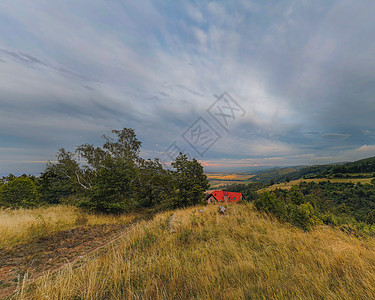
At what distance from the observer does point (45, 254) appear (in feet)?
16.8

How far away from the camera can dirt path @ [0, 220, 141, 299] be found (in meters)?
3.71

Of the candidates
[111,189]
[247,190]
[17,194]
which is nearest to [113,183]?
[111,189]

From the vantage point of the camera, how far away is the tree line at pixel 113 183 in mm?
12482

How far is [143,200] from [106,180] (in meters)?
8.24

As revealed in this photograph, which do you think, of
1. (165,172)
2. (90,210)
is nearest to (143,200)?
(165,172)

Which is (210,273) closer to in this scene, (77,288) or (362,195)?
(77,288)

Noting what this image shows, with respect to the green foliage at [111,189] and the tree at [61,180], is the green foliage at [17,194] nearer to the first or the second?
the tree at [61,180]

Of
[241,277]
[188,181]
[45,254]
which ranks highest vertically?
[188,181]

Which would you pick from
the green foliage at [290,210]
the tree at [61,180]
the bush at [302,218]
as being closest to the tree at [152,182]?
the tree at [61,180]

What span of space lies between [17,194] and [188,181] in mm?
18564

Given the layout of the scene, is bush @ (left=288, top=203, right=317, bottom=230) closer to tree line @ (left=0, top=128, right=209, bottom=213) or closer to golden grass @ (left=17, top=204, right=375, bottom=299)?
golden grass @ (left=17, top=204, right=375, bottom=299)

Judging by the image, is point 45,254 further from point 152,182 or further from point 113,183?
point 152,182

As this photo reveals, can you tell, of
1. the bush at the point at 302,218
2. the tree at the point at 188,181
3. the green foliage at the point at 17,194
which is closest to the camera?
the bush at the point at 302,218

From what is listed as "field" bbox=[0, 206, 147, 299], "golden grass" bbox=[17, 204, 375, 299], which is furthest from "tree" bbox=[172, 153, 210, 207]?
"golden grass" bbox=[17, 204, 375, 299]
